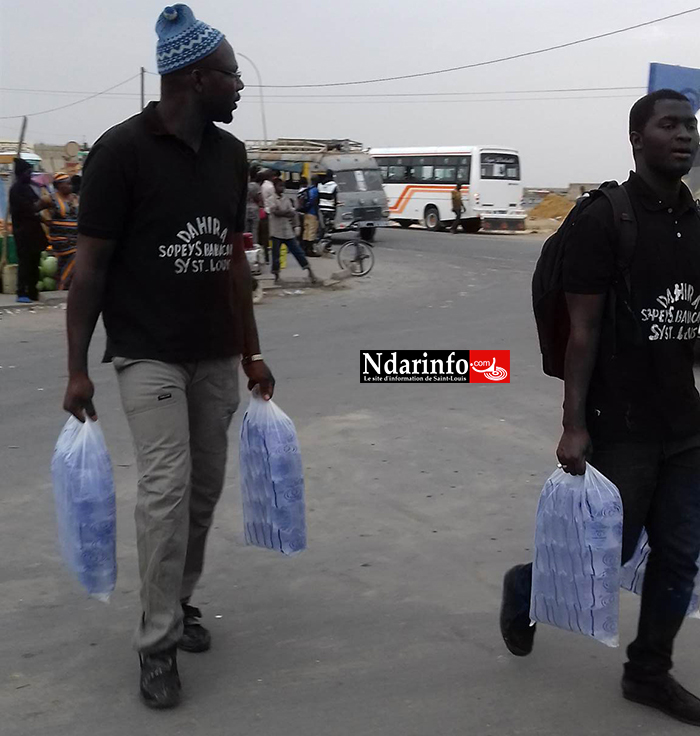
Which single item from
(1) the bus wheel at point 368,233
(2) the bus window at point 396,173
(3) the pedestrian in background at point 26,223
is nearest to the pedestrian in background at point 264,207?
(3) the pedestrian in background at point 26,223

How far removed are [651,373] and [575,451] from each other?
0.33 metres

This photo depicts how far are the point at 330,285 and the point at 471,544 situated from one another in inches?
488

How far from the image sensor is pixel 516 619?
3443mm

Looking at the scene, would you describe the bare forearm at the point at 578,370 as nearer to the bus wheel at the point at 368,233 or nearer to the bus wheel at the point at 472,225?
the bus wheel at the point at 368,233

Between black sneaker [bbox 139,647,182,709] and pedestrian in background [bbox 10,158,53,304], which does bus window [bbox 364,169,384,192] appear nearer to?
pedestrian in background [bbox 10,158,53,304]

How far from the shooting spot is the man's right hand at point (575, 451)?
301 cm

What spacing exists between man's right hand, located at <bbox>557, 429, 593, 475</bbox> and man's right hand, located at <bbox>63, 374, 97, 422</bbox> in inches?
58.4

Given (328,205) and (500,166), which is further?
(500,166)

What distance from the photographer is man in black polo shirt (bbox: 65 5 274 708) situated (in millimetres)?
3166

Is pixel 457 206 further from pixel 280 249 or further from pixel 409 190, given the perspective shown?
pixel 280 249

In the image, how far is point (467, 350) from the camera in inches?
403

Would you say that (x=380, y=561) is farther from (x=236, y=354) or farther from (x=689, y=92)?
(x=689, y=92)

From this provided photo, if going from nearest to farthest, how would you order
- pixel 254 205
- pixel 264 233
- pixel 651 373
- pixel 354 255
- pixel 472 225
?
1. pixel 651 373
2. pixel 254 205
3. pixel 354 255
4. pixel 264 233
5. pixel 472 225

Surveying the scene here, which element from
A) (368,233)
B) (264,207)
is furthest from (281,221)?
(368,233)
